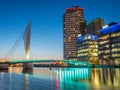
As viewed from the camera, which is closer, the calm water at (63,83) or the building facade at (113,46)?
the calm water at (63,83)

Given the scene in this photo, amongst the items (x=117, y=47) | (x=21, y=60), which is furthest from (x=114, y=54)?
(x=21, y=60)

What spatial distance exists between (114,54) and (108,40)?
15814 millimetres

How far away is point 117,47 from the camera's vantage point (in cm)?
18200

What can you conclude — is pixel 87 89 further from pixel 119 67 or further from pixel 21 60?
pixel 21 60

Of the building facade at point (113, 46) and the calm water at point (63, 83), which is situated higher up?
the building facade at point (113, 46)

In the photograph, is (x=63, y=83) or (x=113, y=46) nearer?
(x=63, y=83)

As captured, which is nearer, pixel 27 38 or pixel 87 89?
pixel 87 89

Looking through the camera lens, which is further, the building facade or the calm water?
the building facade

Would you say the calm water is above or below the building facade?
below

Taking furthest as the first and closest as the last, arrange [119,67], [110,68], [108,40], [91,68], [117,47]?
[108,40], [117,47], [91,68], [110,68], [119,67]

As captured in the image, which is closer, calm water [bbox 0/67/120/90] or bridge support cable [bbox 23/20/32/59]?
calm water [bbox 0/67/120/90]

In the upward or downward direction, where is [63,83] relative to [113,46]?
downward

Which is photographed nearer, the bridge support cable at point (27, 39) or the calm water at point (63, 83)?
the calm water at point (63, 83)

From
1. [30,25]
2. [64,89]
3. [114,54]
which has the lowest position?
[64,89]
